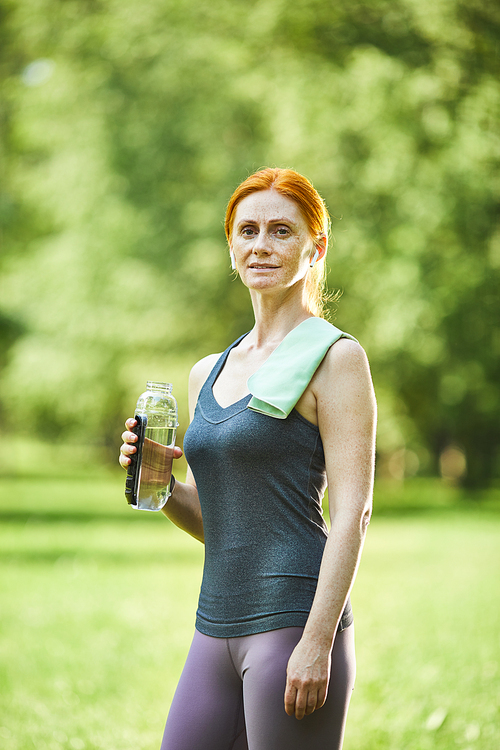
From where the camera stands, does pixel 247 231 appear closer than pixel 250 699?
A: No

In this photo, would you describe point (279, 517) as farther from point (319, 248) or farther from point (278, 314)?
point (319, 248)

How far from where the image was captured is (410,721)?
5.05 metres

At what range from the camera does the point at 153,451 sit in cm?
238

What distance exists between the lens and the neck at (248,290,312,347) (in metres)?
2.34

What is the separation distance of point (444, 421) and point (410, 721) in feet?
57.0

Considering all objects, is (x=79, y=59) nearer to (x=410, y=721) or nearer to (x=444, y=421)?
(x=444, y=421)

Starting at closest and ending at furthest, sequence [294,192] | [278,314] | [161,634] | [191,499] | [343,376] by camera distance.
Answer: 1. [343,376]
2. [294,192]
3. [278,314]
4. [191,499]
5. [161,634]

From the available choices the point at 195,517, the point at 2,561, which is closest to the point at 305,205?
the point at 195,517

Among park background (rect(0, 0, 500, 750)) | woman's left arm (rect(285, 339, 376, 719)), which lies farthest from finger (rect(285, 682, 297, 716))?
park background (rect(0, 0, 500, 750))

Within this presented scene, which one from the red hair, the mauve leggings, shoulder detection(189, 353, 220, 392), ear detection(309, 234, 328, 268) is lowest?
the mauve leggings

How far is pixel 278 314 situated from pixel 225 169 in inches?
557

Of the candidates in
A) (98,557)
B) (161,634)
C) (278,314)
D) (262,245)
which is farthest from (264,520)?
Answer: (98,557)

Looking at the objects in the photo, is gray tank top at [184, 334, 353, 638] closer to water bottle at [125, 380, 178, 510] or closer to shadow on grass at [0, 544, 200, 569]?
water bottle at [125, 380, 178, 510]

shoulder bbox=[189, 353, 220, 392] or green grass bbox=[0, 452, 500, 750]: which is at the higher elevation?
shoulder bbox=[189, 353, 220, 392]
